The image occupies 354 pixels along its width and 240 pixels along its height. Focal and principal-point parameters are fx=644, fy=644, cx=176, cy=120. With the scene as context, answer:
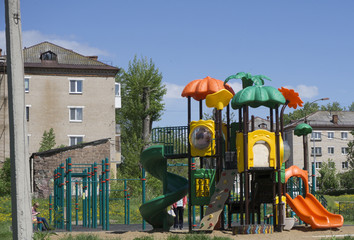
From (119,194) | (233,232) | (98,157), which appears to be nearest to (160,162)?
(233,232)

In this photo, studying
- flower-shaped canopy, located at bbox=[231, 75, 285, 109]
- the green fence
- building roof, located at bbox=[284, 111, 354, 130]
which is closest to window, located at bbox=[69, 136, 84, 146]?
the green fence

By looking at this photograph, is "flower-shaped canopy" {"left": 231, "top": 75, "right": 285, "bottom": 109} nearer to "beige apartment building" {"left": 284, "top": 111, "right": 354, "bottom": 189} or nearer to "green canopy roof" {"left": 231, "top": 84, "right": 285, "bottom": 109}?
"green canopy roof" {"left": 231, "top": 84, "right": 285, "bottom": 109}

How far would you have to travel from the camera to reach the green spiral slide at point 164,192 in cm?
1883

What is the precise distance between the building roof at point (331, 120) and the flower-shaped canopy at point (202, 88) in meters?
74.6

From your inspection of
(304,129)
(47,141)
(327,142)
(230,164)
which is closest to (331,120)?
(327,142)

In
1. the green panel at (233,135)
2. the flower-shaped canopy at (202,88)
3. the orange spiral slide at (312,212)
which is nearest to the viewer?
the orange spiral slide at (312,212)

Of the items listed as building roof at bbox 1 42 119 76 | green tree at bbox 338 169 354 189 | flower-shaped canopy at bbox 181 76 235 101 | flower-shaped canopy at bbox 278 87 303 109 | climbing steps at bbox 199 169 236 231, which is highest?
building roof at bbox 1 42 119 76

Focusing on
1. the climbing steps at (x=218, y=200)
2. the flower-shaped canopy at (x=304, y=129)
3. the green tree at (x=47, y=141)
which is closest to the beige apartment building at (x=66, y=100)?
the green tree at (x=47, y=141)

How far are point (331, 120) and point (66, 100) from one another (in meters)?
53.5

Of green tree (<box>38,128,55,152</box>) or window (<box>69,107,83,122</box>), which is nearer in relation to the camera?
green tree (<box>38,128,55,152</box>)

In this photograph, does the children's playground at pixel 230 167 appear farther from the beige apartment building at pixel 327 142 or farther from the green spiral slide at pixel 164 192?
the beige apartment building at pixel 327 142

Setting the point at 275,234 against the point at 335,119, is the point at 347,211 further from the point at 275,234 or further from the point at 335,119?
the point at 335,119

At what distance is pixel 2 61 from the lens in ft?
180

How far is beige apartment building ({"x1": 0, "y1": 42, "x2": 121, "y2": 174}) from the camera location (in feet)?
182
